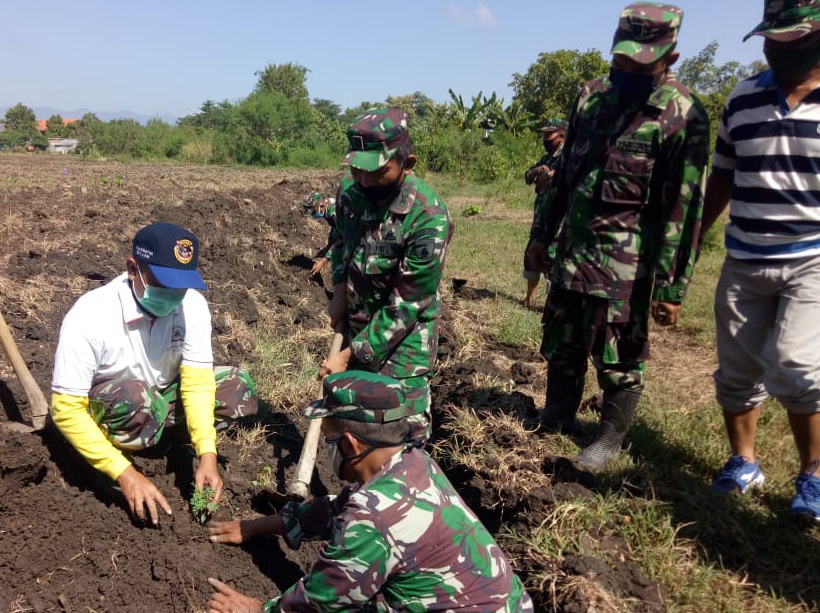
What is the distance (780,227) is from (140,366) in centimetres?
292

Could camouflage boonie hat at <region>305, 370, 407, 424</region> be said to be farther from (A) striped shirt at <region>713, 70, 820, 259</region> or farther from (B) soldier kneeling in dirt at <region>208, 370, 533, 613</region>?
(A) striped shirt at <region>713, 70, 820, 259</region>

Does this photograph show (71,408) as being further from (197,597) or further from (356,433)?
(356,433)

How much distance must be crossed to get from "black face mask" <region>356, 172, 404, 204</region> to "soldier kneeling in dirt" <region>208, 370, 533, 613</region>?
111 cm

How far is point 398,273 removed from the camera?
2783mm

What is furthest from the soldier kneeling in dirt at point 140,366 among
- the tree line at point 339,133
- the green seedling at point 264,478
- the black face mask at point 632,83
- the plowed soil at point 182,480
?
the tree line at point 339,133

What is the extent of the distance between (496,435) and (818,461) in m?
1.51

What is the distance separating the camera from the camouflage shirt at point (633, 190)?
2740 millimetres

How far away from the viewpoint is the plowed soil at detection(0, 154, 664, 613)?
2.45 meters

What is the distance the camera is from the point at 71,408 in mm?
2461

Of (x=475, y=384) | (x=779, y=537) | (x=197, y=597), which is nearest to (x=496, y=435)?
(x=475, y=384)

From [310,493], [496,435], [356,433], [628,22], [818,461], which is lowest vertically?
[310,493]

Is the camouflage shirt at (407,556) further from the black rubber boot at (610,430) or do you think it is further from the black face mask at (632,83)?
the black face mask at (632,83)

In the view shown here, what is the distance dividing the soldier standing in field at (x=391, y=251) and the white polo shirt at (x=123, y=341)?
651mm

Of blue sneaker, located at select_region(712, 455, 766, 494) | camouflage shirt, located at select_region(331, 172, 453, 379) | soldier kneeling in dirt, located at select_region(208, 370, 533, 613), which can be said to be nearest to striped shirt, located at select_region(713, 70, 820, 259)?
blue sneaker, located at select_region(712, 455, 766, 494)
